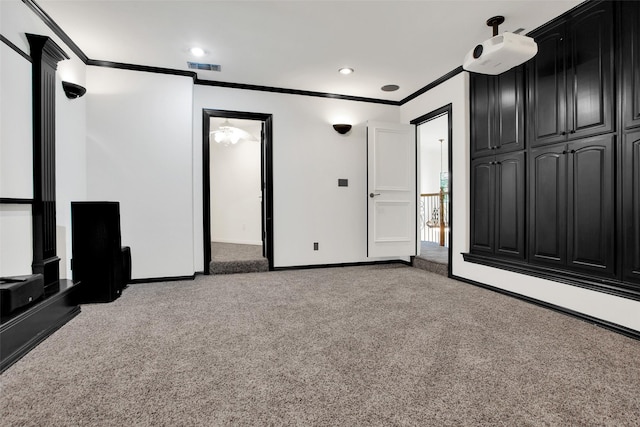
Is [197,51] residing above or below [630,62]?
above

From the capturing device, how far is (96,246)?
304 cm

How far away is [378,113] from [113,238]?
3953 mm

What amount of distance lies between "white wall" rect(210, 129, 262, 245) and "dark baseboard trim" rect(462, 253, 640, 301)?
4374mm

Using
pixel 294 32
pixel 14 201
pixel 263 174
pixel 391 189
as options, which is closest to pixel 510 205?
pixel 391 189

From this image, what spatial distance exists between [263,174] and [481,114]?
289 centimetres

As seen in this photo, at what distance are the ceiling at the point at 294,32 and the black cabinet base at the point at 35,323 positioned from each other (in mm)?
2370

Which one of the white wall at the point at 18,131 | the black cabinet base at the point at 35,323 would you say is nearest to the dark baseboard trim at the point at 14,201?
the white wall at the point at 18,131

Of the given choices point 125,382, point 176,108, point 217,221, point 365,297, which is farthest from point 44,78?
point 217,221

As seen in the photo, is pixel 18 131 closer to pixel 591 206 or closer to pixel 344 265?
pixel 344 265

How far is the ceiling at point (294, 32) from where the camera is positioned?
2670 mm

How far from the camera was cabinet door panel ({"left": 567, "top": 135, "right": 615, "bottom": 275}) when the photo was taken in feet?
7.89

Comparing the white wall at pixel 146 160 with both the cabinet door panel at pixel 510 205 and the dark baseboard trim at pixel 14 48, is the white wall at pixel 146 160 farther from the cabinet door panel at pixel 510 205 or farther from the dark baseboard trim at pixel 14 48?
the cabinet door panel at pixel 510 205

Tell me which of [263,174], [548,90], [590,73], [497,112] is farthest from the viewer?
[263,174]

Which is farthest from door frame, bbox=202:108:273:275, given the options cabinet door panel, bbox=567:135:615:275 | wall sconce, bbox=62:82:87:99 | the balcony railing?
the balcony railing
